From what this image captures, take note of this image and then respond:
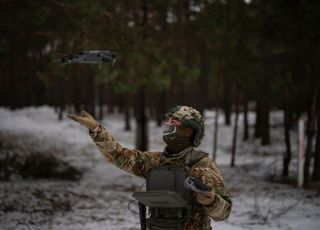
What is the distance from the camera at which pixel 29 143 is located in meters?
17.4

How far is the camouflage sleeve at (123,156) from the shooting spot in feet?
12.3

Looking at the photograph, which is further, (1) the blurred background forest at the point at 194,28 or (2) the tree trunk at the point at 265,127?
(2) the tree trunk at the point at 265,127

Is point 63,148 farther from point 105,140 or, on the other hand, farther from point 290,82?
point 105,140

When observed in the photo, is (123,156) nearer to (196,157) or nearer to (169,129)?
(169,129)

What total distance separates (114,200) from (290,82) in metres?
5.86

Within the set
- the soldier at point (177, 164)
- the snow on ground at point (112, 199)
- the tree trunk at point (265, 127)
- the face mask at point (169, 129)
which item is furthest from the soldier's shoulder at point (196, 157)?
the tree trunk at point (265, 127)

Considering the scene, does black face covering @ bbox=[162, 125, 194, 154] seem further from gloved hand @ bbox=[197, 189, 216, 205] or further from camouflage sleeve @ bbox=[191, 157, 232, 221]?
gloved hand @ bbox=[197, 189, 216, 205]

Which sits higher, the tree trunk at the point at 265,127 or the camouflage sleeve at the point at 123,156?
the camouflage sleeve at the point at 123,156

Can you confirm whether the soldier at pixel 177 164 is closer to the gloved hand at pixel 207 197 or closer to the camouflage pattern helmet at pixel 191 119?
the camouflage pattern helmet at pixel 191 119

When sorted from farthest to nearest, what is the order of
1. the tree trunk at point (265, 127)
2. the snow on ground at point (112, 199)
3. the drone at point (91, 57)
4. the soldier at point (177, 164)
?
the tree trunk at point (265, 127)
the snow on ground at point (112, 199)
the drone at point (91, 57)
the soldier at point (177, 164)

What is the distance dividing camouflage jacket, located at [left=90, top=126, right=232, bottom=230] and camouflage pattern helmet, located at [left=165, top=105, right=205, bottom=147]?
22 cm

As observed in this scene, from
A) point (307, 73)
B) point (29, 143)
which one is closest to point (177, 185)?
point (307, 73)

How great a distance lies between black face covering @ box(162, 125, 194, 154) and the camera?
3.79 meters

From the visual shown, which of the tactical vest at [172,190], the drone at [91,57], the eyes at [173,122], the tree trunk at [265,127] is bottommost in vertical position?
the tree trunk at [265,127]
